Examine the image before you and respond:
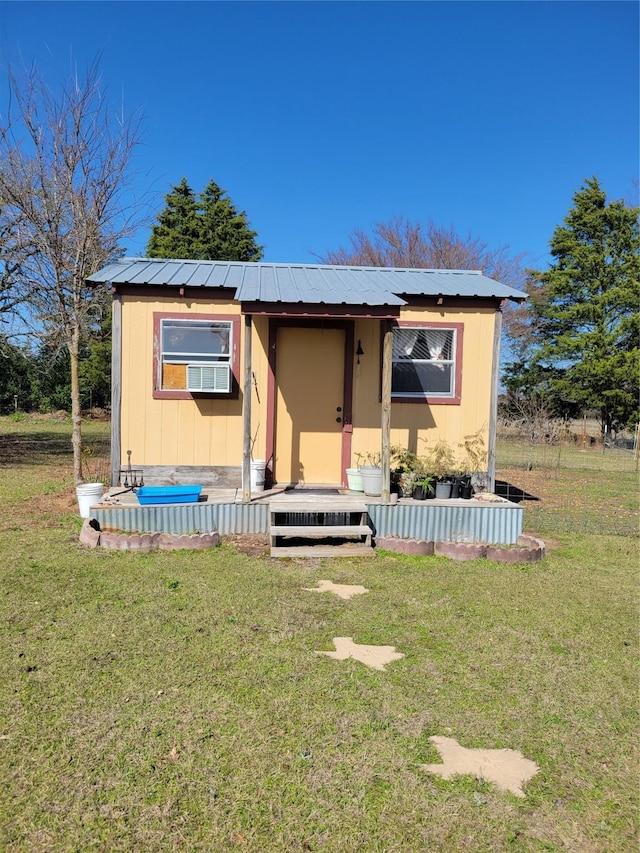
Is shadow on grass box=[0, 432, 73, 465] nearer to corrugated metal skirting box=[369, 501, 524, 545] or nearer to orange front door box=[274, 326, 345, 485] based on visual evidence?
orange front door box=[274, 326, 345, 485]

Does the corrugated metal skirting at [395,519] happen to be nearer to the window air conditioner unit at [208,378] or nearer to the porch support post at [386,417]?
the porch support post at [386,417]

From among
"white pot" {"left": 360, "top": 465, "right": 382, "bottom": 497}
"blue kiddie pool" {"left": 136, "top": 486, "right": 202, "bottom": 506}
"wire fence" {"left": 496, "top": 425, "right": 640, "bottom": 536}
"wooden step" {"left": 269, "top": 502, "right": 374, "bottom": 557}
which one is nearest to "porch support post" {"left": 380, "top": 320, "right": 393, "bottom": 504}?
"white pot" {"left": 360, "top": 465, "right": 382, "bottom": 497}

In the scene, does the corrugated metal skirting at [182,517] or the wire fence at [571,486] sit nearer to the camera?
the corrugated metal skirting at [182,517]

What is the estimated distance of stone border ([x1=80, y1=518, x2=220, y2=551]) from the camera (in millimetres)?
5668

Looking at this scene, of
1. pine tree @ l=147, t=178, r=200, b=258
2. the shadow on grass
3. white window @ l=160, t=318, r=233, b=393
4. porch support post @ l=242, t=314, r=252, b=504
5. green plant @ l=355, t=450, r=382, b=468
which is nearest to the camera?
porch support post @ l=242, t=314, r=252, b=504

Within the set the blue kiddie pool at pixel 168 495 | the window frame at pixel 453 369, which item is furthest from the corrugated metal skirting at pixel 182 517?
the window frame at pixel 453 369

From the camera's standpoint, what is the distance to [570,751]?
103 inches

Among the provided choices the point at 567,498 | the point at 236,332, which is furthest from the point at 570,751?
the point at 567,498

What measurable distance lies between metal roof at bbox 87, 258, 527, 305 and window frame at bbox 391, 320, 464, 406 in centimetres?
40

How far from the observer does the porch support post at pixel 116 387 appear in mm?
7027

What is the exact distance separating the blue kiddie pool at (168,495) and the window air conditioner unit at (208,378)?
52.5 inches

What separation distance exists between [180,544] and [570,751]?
13.3 ft

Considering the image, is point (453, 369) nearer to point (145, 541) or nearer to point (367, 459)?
point (367, 459)

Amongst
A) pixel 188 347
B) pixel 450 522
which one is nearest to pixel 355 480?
pixel 450 522
